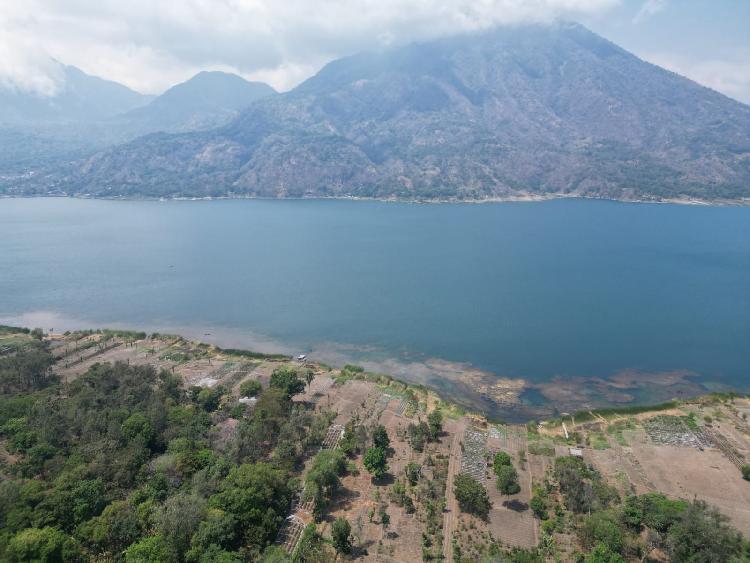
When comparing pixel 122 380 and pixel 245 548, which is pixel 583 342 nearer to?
pixel 245 548

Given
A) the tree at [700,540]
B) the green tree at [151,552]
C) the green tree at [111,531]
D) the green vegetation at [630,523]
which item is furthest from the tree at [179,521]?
the tree at [700,540]

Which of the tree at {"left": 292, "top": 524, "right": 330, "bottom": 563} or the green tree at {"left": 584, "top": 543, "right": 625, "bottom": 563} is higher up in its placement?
the green tree at {"left": 584, "top": 543, "right": 625, "bottom": 563}

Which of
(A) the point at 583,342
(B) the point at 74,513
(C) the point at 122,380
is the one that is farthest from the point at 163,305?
(A) the point at 583,342

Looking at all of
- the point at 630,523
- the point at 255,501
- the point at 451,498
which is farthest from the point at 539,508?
the point at 255,501

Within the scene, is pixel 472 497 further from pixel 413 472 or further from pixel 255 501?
pixel 255 501

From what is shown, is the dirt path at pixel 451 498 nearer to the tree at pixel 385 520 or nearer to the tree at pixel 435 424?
the tree at pixel 435 424

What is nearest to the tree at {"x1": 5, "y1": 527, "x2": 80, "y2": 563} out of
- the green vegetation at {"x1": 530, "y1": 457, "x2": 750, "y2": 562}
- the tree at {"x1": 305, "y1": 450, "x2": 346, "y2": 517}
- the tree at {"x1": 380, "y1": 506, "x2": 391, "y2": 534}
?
the tree at {"x1": 305, "y1": 450, "x2": 346, "y2": 517}

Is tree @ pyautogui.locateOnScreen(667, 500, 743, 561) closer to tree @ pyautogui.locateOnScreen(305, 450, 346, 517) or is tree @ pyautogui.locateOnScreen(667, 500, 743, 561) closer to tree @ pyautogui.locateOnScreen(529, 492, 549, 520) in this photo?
tree @ pyautogui.locateOnScreen(529, 492, 549, 520)
